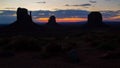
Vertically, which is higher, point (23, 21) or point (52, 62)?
point (52, 62)

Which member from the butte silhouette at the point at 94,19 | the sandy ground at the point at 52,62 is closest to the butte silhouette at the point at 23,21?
the butte silhouette at the point at 94,19

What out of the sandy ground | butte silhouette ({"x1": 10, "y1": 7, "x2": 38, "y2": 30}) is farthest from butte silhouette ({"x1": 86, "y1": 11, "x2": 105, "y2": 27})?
the sandy ground

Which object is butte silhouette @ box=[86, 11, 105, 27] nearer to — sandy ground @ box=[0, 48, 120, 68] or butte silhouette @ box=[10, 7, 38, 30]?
butte silhouette @ box=[10, 7, 38, 30]

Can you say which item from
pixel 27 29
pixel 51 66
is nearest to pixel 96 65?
pixel 51 66

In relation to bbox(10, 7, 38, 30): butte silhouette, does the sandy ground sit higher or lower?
higher

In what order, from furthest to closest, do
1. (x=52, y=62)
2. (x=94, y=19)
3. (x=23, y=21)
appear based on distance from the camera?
(x=94, y=19) → (x=23, y=21) → (x=52, y=62)

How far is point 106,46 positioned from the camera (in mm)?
24438

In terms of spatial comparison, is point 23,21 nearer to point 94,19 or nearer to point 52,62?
point 94,19

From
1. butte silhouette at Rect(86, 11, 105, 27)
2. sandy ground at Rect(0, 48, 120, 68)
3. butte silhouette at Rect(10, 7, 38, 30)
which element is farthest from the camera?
butte silhouette at Rect(86, 11, 105, 27)

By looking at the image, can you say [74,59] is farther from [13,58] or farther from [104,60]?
[13,58]

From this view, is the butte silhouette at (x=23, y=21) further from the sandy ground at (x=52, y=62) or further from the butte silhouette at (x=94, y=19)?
the sandy ground at (x=52, y=62)

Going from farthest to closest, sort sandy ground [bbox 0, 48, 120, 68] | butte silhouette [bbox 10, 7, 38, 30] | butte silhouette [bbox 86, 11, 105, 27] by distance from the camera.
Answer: butte silhouette [bbox 86, 11, 105, 27] < butte silhouette [bbox 10, 7, 38, 30] < sandy ground [bbox 0, 48, 120, 68]

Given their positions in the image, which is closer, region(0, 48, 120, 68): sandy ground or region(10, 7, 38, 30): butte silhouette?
region(0, 48, 120, 68): sandy ground

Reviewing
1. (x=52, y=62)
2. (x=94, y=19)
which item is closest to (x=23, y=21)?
(x=94, y=19)
